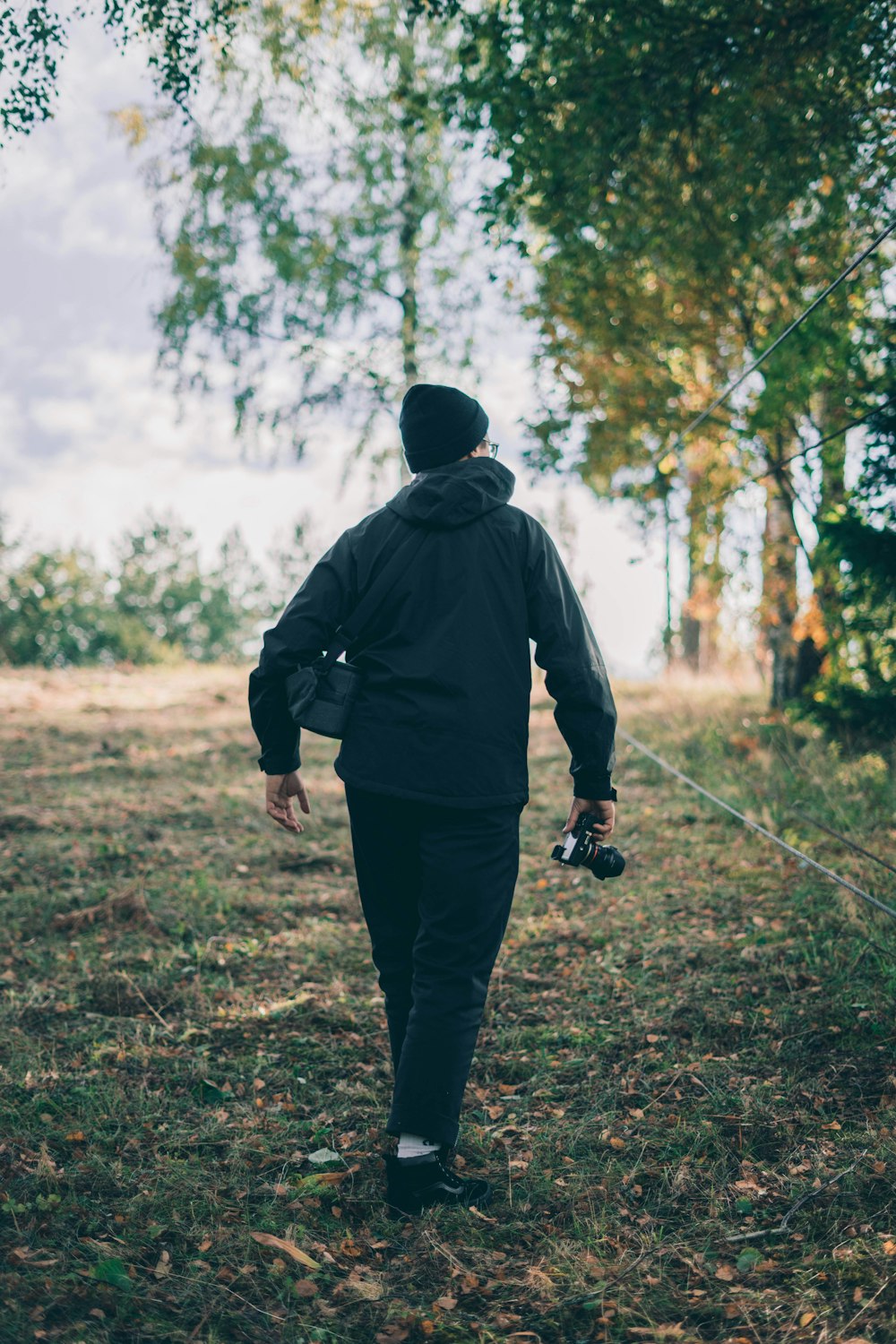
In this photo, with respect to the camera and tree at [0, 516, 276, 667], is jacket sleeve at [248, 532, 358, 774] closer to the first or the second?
the camera

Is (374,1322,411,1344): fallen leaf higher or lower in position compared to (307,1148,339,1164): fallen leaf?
lower

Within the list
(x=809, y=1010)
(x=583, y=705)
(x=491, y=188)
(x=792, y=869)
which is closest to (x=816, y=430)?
(x=491, y=188)

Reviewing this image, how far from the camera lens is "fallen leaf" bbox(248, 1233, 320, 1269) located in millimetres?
2553

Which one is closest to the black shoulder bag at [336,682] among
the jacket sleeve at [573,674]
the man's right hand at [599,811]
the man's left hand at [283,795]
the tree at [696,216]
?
the man's left hand at [283,795]

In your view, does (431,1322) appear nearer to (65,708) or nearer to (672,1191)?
(672,1191)

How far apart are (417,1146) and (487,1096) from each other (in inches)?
30.8

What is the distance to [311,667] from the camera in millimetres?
2904

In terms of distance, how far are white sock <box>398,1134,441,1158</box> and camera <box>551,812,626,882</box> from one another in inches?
33.3

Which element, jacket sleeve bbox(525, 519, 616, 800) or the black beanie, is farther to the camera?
the black beanie

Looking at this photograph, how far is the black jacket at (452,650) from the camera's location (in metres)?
2.75

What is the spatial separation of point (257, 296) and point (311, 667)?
35.8 feet

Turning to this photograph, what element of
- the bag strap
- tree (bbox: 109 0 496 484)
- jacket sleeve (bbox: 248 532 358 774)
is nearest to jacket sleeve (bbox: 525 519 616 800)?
the bag strap

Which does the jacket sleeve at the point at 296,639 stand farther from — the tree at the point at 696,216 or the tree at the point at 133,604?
the tree at the point at 133,604

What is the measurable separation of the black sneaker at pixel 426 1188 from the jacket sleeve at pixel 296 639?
3.78 ft
